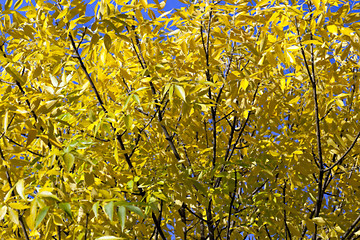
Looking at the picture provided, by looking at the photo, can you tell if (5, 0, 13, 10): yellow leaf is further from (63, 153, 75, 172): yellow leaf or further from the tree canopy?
(63, 153, 75, 172): yellow leaf

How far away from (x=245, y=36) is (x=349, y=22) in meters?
0.61

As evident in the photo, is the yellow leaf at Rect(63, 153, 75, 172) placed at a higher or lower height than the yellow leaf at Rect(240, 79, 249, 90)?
lower

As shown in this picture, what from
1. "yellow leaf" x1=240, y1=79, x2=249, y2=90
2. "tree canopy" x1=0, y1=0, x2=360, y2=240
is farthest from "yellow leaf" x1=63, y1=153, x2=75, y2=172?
"yellow leaf" x1=240, y1=79, x2=249, y2=90

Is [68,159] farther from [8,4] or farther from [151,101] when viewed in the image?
[8,4]

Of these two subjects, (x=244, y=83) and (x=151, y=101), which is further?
(x=151, y=101)

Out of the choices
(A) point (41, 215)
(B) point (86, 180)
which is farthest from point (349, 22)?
(A) point (41, 215)

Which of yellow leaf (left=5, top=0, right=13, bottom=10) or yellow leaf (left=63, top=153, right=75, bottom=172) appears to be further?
yellow leaf (left=5, top=0, right=13, bottom=10)

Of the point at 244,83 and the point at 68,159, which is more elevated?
the point at 244,83

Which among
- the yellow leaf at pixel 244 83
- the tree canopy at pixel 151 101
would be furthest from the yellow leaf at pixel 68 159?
the yellow leaf at pixel 244 83

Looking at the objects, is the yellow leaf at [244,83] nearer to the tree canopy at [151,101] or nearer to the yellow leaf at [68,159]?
the tree canopy at [151,101]

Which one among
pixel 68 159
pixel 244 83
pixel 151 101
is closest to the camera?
pixel 68 159

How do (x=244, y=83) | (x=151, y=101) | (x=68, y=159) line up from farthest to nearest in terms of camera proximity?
(x=151, y=101), (x=244, y=83), (x=68, y=159)

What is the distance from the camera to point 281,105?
2.59 metres

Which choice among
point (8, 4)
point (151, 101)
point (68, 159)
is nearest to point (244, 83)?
point (151, 101)
